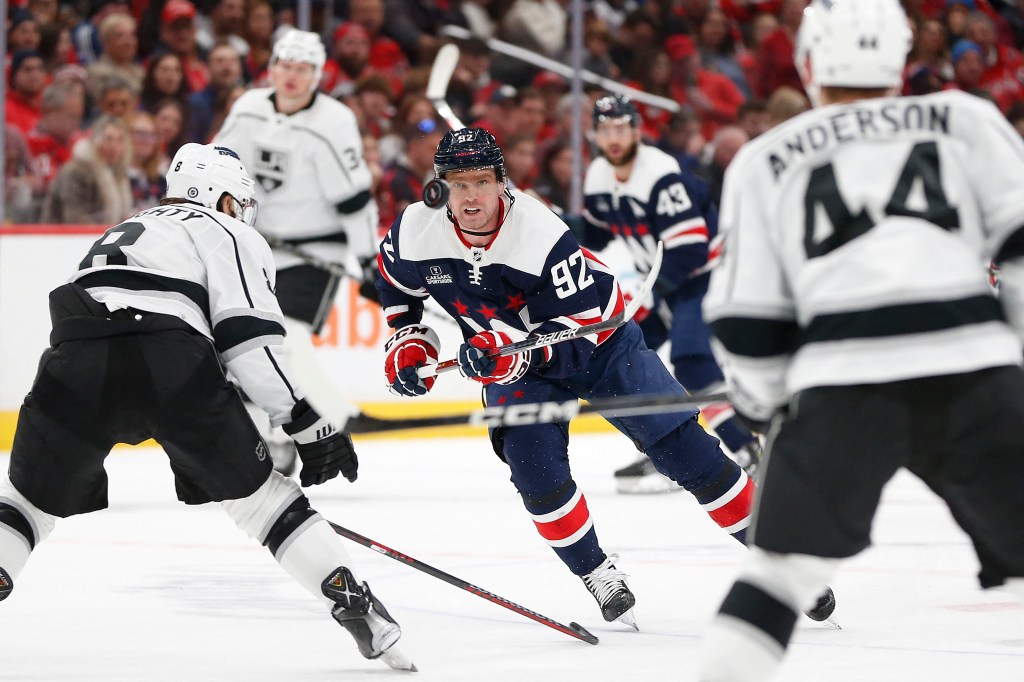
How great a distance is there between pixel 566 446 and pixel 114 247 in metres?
0.99

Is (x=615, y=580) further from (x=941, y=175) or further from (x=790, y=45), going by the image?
(x=790, y=45)

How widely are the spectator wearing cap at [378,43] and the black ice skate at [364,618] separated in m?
5.67

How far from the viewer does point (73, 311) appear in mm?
2707

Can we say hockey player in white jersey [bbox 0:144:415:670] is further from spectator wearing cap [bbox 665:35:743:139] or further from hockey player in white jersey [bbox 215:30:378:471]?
spectator wearing cap [bbox 665:35:743:139]

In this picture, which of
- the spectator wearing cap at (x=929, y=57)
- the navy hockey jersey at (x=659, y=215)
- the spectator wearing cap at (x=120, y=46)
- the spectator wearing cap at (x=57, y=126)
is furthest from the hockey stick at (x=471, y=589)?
the spectator wearing cap at (x=929, y=57)

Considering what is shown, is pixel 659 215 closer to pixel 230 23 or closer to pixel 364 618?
pixel 364 618

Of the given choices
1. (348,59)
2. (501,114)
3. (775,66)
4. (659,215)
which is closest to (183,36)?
(348,59)

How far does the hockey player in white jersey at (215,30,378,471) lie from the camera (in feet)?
17.6

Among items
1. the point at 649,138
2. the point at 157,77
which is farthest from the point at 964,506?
the point at 649,138

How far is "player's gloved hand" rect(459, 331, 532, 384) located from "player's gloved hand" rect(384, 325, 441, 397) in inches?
3.7

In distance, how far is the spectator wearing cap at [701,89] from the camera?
336 inches

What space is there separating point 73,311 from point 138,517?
7.45 feet

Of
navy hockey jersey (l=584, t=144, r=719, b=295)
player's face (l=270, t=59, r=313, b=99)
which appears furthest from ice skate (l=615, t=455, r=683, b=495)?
player's face (l=270, t=59, r=313, b=99)

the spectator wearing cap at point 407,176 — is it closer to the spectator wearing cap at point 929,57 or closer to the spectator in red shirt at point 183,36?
the spectator in red shirt at point 183,36
